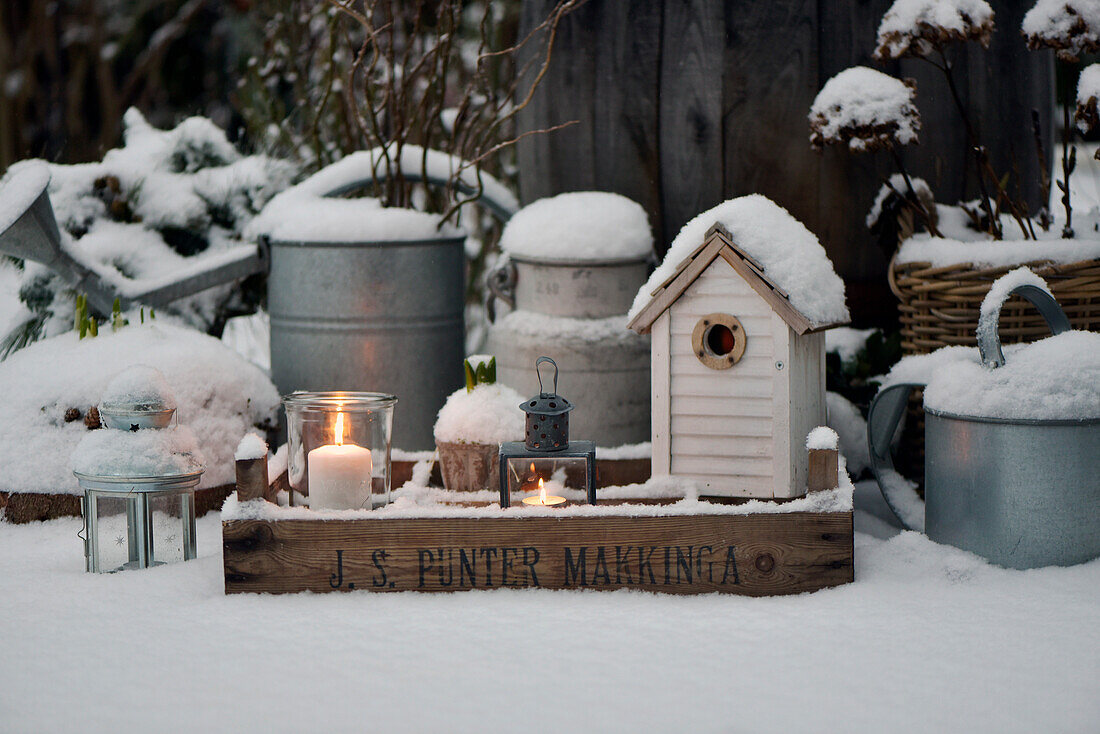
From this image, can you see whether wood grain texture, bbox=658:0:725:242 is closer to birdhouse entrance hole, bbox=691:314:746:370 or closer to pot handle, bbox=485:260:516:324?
pot handle, bbox=485:260:516:324

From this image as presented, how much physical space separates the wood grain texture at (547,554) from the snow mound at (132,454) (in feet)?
0.38

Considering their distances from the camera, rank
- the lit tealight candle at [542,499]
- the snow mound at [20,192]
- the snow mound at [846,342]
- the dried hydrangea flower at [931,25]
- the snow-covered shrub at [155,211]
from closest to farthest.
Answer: the lit tealight candle at [542,499]
the dried hydrangea flower at [931,25]
the snow mound at [20,192]
the snow mound at [846,342]
the snow-covered shrub at [155,211]

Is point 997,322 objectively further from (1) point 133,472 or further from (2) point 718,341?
(1) point 133,472

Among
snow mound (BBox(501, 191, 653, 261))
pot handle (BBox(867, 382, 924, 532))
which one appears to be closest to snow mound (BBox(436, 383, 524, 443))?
snow mound (BBox(501, 191, 653, 261))

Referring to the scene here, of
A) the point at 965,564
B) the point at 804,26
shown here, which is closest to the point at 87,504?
the point at 965,564

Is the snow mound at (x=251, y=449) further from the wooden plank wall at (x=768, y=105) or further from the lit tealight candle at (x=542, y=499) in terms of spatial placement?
the wooden plank wall at (x=768, y=105)

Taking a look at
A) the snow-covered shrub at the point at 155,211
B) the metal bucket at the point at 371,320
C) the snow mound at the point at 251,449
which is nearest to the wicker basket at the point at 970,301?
the metal bucket at the point at 371,320

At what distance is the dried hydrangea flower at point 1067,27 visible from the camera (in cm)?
142

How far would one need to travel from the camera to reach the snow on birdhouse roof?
132 cm

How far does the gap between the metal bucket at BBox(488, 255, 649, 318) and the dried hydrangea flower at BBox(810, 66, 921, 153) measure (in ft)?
1.30

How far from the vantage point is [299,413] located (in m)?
1.41

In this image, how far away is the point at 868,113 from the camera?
150 centimetres

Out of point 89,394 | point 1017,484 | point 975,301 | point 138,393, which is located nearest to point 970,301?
point 975,301

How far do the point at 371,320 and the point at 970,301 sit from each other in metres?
0.91
